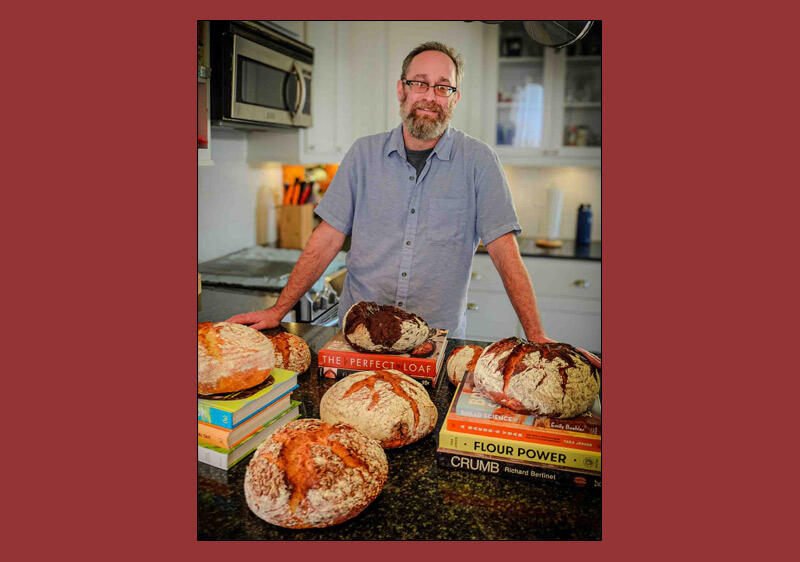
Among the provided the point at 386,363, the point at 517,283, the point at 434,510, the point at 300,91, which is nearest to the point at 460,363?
the point at 386,363

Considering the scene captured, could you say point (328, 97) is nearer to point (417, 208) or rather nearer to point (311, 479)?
point (417, 208)

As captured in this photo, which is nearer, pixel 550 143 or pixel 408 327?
pixel 408 327

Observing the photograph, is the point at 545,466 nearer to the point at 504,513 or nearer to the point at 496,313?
the point at 504,513

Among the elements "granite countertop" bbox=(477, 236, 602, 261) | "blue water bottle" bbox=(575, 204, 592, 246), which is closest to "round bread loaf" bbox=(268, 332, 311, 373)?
"granite countertop" bbox=(477, 236, 602, 261)

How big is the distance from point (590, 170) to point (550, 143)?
398mm

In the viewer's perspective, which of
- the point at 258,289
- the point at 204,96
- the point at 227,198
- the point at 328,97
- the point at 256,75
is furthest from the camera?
the point at 328,97

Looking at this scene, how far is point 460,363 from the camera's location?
1.11 m

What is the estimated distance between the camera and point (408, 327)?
1.10m

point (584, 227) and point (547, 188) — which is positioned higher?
point (547, 188)

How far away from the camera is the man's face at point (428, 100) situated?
161 centimetres

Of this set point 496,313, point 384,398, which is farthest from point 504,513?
point 496,313

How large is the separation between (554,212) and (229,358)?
2.75 m

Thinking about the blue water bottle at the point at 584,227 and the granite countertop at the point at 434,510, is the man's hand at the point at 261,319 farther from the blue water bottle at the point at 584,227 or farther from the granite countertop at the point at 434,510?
the blue water bottle at the point at 584,227

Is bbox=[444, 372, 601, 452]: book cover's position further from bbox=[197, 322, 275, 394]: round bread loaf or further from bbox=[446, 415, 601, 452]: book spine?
bbox=[197, 322, 275, 394]: round bread loaf
